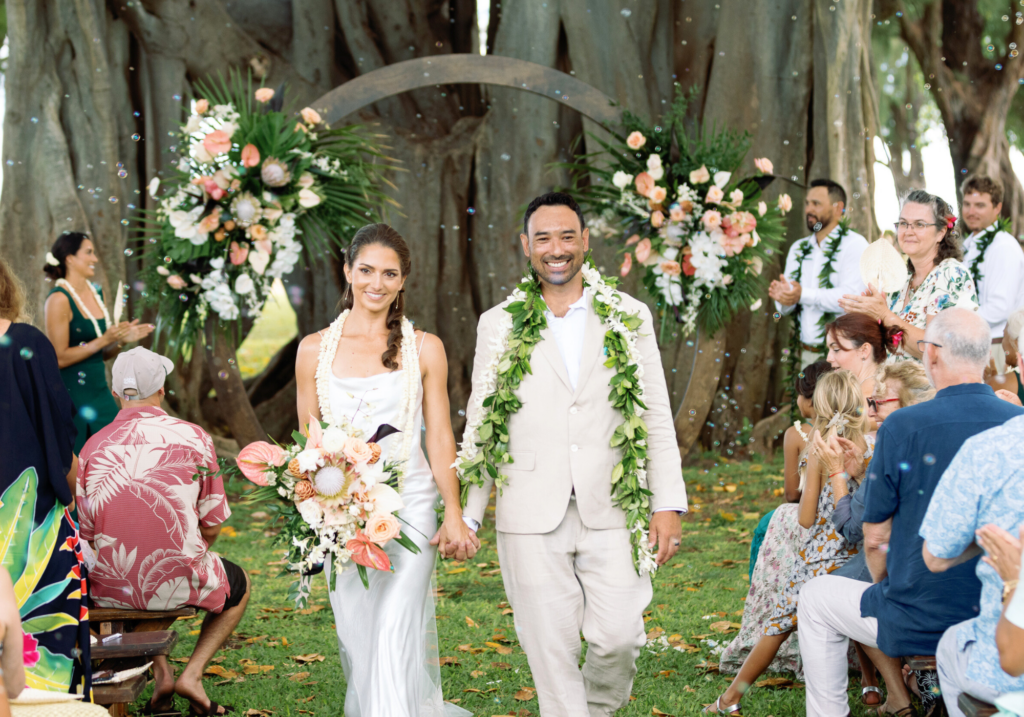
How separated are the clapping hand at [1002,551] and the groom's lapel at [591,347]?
150 centimetres

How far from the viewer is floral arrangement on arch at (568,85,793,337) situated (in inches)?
298

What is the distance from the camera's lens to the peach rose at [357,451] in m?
3.49

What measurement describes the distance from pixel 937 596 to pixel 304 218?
5265 mm

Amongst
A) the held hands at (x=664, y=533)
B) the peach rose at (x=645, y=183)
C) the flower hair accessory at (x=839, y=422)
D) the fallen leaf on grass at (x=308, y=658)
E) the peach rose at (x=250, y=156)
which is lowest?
the fallen leaf on grass at (x=308, y=658)

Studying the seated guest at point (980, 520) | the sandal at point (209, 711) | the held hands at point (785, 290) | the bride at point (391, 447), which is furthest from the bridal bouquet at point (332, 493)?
the held hands at point (785, 290)

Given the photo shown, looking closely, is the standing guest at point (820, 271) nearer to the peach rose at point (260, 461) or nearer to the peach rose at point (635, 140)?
the peach rose at point (635, 140)

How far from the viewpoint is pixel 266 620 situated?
582cm

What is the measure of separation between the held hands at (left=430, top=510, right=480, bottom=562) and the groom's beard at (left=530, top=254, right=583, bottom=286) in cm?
96

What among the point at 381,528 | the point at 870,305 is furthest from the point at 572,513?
the point at 870,305

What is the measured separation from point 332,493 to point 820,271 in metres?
4.79

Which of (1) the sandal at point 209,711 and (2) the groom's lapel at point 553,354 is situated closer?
(2) the groom's lapel at point 553,354

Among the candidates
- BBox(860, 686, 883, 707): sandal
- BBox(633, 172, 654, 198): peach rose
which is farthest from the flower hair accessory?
BBox(633, 172, 654, 198): peach rose

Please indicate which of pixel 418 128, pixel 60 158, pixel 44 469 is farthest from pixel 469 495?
pixel 418 128

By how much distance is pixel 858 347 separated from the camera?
4.72m
